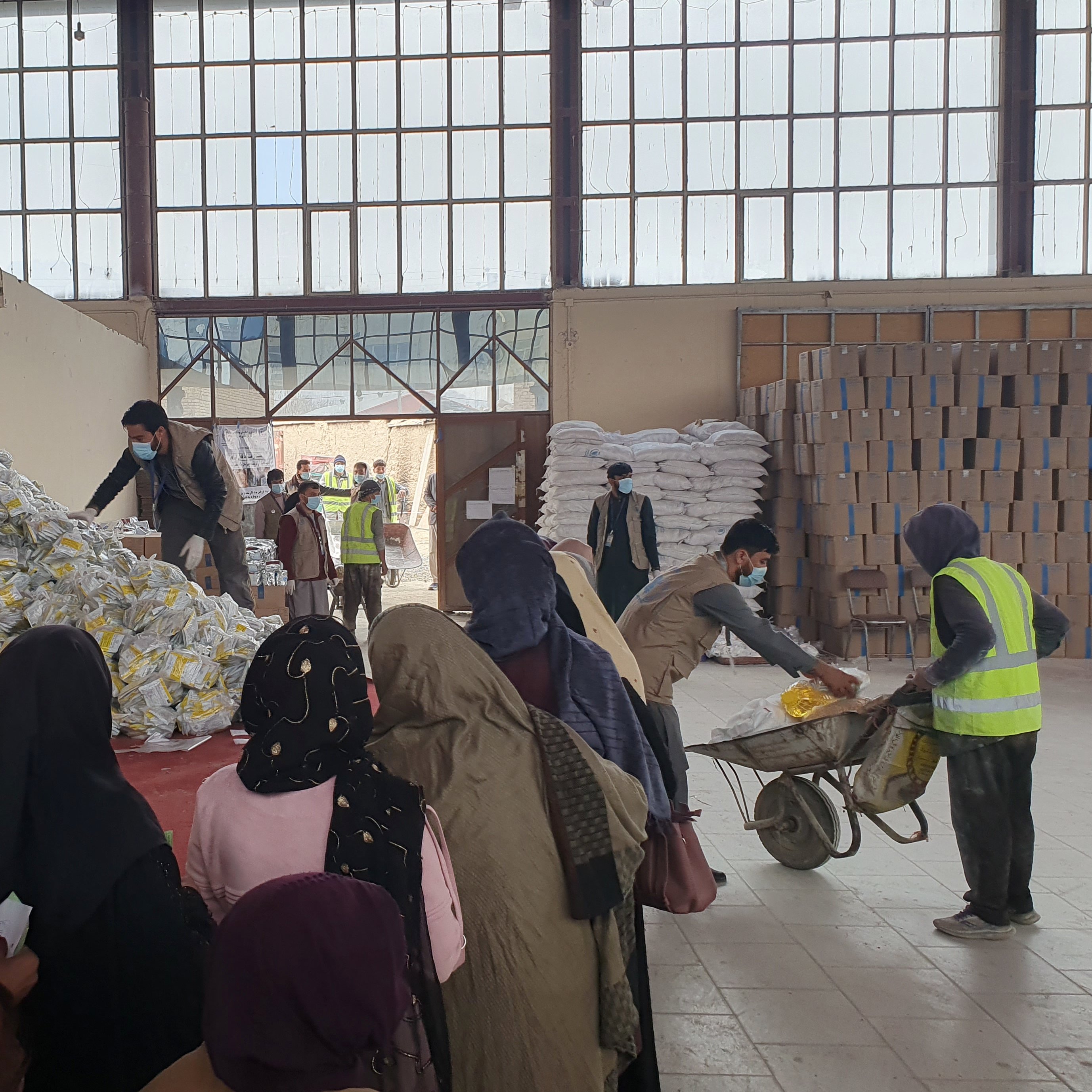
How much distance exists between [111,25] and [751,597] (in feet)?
28.7

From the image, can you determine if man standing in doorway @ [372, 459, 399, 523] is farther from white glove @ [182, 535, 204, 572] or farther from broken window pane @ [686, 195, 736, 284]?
white glove @ [182, 535, 204, 572]

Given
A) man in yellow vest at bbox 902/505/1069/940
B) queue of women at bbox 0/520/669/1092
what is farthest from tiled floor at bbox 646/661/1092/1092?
queue of women at bbox 0/520/669/1092

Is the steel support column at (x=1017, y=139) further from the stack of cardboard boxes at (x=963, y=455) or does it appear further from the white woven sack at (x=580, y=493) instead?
the white woven sack at (x=580, y=493)

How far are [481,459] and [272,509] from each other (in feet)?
7.69

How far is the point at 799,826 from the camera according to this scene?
362 cm

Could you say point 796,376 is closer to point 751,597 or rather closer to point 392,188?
point 751,597

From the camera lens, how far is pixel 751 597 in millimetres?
8492

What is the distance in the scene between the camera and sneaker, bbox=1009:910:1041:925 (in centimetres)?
311

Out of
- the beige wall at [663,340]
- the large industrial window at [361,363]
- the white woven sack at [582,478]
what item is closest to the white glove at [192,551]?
the white woven sack at [582,478]

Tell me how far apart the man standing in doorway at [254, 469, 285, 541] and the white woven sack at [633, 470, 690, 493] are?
10.4 ft

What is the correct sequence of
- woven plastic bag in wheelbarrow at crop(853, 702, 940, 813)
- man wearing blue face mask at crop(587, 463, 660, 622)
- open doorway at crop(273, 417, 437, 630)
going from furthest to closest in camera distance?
open doorway at crop(273, 417, 437, 630) → man wearing blue face mask at crop(587, 463, 660, 622) → woven plastic bag in wheelbarrow at crop(853, 702, 940, 813)

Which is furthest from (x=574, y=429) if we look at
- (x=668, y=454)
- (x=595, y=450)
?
(x=668, y=454)

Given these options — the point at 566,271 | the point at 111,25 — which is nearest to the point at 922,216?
the point at 566,271

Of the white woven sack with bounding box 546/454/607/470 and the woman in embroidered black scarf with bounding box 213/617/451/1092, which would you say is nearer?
the woman in embroidered black scarf with bounding box 213/617/451/1092
